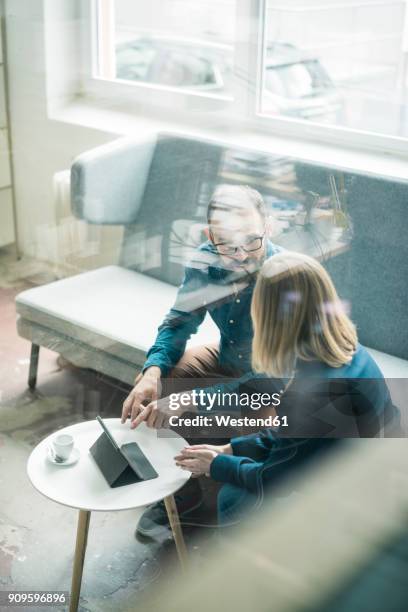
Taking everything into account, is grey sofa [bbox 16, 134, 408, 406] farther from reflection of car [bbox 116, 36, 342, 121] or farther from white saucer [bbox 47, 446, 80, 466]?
white saucer [bbox 47, 446, 80, 466]

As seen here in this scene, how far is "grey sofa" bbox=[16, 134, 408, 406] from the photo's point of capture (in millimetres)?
1354

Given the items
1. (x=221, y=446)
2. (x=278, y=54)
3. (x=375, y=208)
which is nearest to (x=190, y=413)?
(x=221, y=446)

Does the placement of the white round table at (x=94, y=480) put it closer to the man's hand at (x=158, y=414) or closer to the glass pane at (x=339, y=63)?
the man's hand at (x=158, y=414)

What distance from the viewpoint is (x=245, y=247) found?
1.29 m

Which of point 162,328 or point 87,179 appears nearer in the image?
point 162,328

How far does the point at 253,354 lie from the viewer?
1201 mm

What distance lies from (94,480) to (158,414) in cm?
18

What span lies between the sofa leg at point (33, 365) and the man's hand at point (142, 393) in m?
0.33

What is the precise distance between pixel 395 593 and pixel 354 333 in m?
0.83

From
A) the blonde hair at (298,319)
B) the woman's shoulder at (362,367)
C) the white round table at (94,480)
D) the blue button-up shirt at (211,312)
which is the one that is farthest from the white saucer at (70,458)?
the woman's shoulder at (362,367)

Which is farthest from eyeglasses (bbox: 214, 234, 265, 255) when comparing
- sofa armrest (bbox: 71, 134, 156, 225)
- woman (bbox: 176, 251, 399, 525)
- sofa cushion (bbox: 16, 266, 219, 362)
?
sofa armrest (bbox: 71, 134, 156, 225)

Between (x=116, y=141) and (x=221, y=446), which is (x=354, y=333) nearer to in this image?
(x=221, y=446)

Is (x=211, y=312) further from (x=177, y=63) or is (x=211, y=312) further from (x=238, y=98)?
(x=177, y=63)

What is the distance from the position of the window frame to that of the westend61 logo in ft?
1.94
